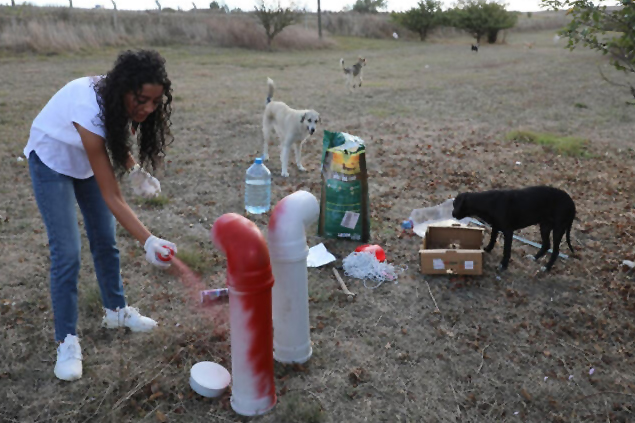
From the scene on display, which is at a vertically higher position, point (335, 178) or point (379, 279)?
point (335, 178)

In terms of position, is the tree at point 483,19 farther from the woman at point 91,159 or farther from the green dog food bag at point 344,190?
the woman at point 91,159

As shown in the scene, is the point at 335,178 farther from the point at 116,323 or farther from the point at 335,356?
the point at 116,323

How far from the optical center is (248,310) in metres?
2.32

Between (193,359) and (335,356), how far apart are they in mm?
830

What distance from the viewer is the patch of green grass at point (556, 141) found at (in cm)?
737

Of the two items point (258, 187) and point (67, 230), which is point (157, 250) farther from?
point (258, 187)

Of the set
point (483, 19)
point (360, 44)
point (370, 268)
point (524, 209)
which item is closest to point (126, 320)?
point (370, 268)

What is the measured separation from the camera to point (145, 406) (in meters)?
2.58

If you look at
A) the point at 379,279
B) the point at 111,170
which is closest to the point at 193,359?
the point at 111,170

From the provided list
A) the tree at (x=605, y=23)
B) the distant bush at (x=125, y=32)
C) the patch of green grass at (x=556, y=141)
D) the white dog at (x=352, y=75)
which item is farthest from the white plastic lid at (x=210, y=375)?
the distant bush at (x=125, y=32)

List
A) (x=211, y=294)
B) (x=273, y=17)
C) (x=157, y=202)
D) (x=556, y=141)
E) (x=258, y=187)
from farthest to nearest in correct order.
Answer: (x=273, y=17)
(x=556, y=141)
(x=258, y=187)
(x=157, y=202)
(x=211, y=294)

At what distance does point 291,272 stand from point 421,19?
1446 inches

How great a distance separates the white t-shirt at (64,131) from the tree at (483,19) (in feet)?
117

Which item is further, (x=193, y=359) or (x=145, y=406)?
(x=193, y=359)
